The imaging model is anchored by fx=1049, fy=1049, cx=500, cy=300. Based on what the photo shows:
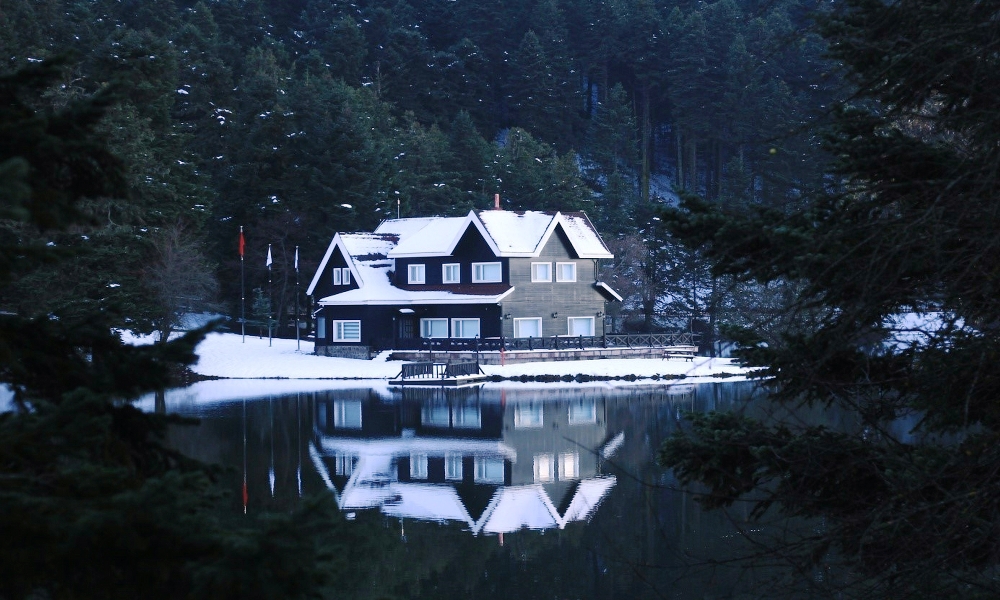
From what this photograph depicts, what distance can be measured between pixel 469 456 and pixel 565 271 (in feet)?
77.7

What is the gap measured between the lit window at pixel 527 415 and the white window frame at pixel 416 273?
1503 centimetres

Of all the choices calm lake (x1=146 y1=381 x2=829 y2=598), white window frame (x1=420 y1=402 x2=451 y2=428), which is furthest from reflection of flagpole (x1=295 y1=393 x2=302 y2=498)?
white window frame (x1=420 y1=402 x2=451 y2=428)

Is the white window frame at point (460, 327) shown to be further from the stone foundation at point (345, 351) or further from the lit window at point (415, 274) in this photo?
the stone foundation at point (345, 351)

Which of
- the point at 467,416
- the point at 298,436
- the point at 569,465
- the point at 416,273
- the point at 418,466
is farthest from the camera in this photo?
the point at 416,273

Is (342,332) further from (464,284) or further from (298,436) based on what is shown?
(298,436)

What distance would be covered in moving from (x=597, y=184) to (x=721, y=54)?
12.2 m

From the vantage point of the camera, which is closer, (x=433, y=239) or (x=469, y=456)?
(x=469, y=456)

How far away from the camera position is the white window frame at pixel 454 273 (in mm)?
46031

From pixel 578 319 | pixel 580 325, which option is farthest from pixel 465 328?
pixel 580 325

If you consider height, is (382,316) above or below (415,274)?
below

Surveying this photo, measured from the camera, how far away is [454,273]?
151ft

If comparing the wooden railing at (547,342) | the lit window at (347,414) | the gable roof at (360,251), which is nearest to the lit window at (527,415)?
the lit window at (347,414)

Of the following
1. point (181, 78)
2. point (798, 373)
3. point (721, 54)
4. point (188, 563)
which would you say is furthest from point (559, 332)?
point (188, 563)

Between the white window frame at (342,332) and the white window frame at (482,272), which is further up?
the white window frame at (482,272)
